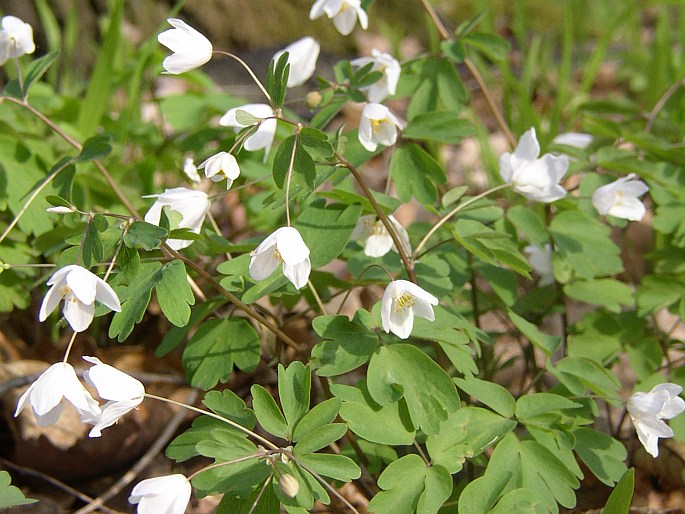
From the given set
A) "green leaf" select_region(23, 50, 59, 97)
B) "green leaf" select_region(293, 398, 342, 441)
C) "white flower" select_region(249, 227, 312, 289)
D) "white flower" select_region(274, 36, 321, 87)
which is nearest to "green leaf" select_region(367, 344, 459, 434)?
"green leaf" select_region(293, 398, 342, 441)

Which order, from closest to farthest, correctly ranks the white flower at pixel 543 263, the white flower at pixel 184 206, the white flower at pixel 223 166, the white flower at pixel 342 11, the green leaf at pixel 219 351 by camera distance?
the white flower at pixel 223 166, the white flower at pixel 184 206, the green leaf at pixel 219 351, the white flower at pixel 342 11, the white flower at pixel 543 263

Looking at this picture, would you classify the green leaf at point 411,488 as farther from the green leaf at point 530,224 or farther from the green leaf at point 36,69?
the green leaf at point 36,69

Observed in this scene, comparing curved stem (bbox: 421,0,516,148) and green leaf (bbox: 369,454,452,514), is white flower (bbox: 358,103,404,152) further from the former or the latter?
green leaf (bbox: 369,454,452,514)

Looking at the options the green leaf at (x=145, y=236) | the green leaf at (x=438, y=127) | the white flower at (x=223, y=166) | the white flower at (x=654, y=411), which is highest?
the white flower at (x=223, y=166)

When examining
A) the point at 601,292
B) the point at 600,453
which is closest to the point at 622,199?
the point at 601,292

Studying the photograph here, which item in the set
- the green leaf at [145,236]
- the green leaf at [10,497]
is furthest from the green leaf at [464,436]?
the green leaf at [10,497]

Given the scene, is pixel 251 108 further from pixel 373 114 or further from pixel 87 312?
pixel 87 312
